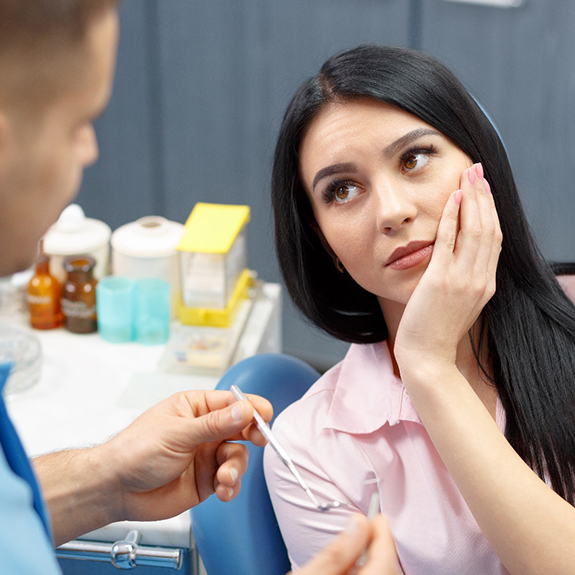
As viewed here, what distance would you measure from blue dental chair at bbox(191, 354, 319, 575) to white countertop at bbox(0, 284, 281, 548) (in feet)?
0.45

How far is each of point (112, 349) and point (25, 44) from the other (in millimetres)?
1334

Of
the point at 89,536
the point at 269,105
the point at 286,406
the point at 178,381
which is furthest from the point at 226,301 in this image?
the point at 269,105

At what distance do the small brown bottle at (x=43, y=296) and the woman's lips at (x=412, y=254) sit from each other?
38.3 inches

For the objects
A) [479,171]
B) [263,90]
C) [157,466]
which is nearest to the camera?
[157,466]

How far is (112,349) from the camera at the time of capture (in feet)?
6.20

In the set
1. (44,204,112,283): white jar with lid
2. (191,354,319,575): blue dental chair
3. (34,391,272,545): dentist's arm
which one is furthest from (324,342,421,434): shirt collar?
(44,204,112,283): white jar with lid

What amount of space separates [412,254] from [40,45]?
72 cm

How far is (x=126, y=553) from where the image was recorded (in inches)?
53.9

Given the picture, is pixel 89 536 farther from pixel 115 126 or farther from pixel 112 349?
pixel 115 126

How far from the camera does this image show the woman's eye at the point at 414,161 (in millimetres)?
1221

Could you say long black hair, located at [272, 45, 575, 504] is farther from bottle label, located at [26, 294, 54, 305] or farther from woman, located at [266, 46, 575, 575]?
bottle label, located at [26, 294, 54, 305]

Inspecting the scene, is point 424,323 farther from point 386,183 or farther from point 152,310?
point 152,310

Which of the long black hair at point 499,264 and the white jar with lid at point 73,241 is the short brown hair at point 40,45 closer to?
the long black hair at point 499,264

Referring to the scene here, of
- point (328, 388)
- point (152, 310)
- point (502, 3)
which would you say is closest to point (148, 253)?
point (152, 310)
